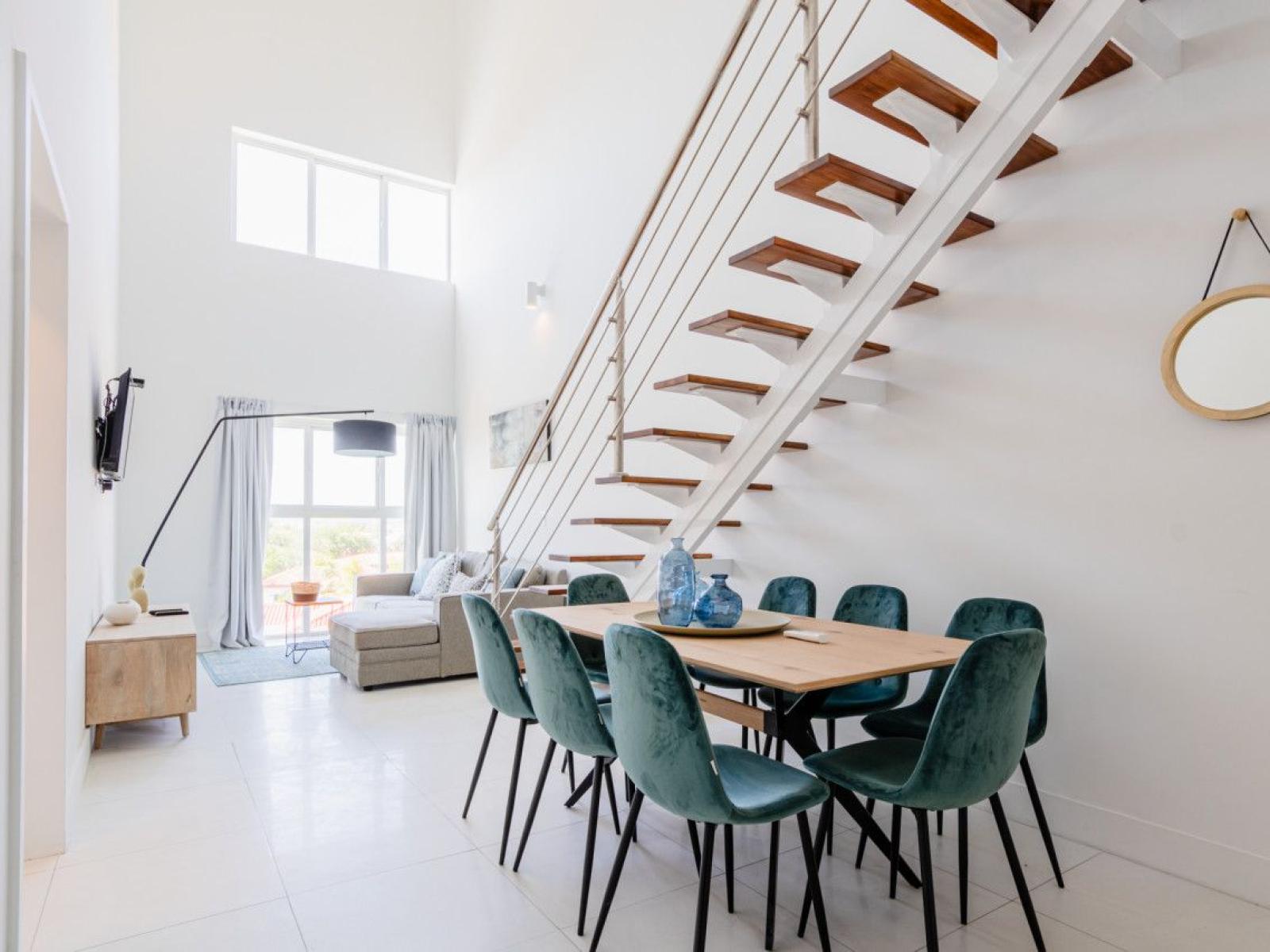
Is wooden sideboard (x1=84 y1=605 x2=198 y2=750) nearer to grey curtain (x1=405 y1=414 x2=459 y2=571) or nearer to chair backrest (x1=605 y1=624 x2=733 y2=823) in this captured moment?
chair backrest (x1=605 y1=624 x2=733 y2=823)

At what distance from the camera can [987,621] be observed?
2.69 meters

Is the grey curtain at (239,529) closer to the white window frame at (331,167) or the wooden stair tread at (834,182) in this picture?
the white window frame at (331,167)

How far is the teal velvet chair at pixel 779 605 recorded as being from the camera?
325cm

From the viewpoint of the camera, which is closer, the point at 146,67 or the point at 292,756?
the point at 292,756

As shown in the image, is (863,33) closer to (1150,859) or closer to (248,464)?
(1150,859)

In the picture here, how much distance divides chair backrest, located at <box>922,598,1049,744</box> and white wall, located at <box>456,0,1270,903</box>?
31 centimetres

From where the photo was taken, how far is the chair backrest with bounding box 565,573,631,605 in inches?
144

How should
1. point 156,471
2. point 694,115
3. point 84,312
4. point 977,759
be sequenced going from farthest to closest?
point 156,471, point 84,312, point 694,115, point 977,759

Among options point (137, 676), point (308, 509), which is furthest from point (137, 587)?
point (308, 509)

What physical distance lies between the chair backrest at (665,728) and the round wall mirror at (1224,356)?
1.93 m

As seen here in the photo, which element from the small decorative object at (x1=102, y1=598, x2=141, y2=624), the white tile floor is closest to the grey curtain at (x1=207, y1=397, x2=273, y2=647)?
the small decorative object at (x1=102, y1=598, x2=141, y2=624)

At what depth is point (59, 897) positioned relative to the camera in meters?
2.33

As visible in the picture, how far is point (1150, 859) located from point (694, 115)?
10.5 ft

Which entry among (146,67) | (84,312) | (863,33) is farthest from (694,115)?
(146,67)
